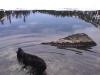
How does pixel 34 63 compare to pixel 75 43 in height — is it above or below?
above

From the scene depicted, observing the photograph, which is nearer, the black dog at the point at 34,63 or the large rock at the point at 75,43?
the black dog at the point at 34,63

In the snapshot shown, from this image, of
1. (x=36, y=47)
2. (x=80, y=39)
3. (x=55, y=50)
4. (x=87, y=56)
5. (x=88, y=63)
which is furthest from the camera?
(x=80, y=39)

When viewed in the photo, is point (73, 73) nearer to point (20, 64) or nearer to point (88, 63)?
point (88, 63)

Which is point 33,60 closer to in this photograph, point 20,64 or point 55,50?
point 20,64

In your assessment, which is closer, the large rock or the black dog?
the black dog

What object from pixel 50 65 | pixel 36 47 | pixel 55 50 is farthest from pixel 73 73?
pixel 36 47

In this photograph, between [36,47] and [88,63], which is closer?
[88,63]

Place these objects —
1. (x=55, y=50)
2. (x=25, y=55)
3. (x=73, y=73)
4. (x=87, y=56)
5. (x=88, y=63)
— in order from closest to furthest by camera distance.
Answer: (x=73, y=73) < (x=25, y=55) < (x=88, y=63) < (x=87, y=56) < (x=55, y=50)

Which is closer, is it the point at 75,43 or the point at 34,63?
the point at 34,63

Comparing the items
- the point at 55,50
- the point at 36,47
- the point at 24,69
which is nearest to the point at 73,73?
the point at 24,69
